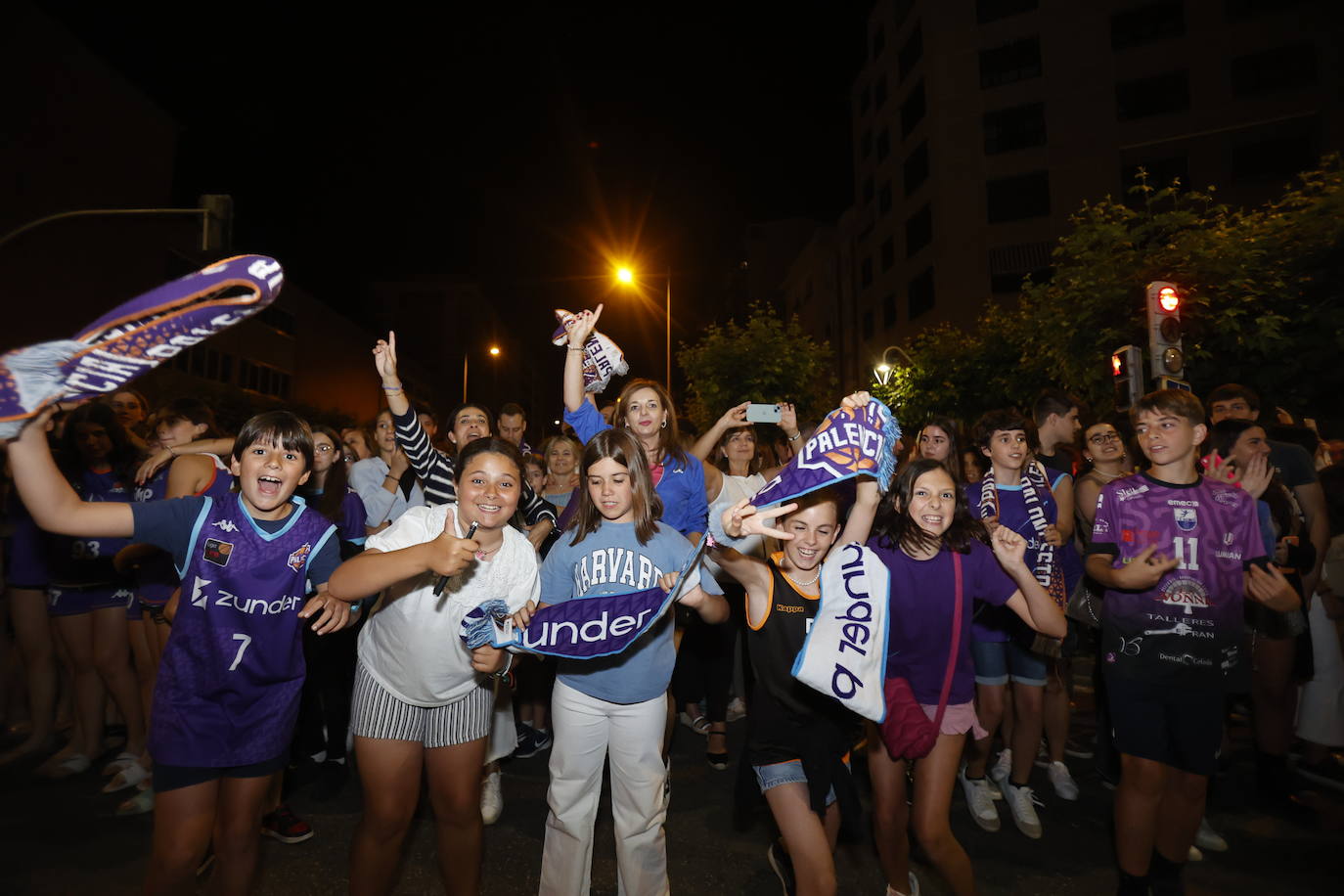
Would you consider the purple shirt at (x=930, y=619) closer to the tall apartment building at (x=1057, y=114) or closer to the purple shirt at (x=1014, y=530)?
the purple shirt at (x=1014, y=530)

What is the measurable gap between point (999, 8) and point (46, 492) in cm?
3786

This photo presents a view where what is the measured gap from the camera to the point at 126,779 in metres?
4.63

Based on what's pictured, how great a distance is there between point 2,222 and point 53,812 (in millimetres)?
28476

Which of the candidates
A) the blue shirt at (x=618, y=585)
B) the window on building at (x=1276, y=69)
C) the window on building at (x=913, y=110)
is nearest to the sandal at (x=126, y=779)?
the blue shirt at (x=618, y=585)

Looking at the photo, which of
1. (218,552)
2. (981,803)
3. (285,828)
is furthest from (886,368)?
(218,552)

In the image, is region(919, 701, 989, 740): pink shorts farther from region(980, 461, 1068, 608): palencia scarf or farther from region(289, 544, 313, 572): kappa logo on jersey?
region(289, 544, 313, 572): kappa logo on jersey

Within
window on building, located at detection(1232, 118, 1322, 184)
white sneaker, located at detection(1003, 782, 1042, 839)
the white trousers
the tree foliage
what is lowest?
white sneaker, located at detection(1003, 782, 1042, 839)

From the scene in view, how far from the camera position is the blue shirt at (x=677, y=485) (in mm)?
4453

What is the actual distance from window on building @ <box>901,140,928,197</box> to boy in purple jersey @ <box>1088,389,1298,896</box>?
3318 cm

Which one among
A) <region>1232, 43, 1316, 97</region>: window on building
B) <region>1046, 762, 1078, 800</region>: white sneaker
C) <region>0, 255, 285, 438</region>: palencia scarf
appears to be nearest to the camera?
<region>0, 255, 285, 438</region>: palencia scarf

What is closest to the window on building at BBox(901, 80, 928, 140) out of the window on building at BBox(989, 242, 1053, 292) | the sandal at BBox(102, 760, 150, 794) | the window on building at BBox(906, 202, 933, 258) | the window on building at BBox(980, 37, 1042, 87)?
the window on building at BBox(980, 37, 1042, 87)

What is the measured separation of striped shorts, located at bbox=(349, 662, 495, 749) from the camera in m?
2.93

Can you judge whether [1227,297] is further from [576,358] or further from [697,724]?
[576,358]

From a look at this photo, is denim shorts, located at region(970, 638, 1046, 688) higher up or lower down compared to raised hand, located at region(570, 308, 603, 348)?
lower down
